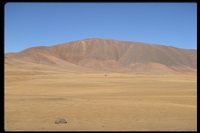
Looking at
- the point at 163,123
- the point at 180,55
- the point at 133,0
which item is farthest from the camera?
the point at 180,55

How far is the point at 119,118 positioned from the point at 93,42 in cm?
16795

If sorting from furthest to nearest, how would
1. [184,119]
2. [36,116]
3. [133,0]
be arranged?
1. [36,116]
2. [184,119]
3. [133,0]

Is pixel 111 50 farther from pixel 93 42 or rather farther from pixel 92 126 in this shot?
pixel 92 126

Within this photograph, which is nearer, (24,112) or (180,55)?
(24,112)

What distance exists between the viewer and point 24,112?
1244cm

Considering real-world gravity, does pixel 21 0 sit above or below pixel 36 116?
above

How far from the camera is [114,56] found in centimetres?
16362

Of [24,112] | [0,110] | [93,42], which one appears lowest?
[24,112]

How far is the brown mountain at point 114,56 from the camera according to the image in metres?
148

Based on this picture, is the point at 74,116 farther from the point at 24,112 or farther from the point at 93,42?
the point at 93,42

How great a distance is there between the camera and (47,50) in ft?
550

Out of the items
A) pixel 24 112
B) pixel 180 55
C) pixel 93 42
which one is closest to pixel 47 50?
pixel 93 42

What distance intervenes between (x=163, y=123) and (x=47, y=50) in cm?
16187

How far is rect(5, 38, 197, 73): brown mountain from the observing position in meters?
148
